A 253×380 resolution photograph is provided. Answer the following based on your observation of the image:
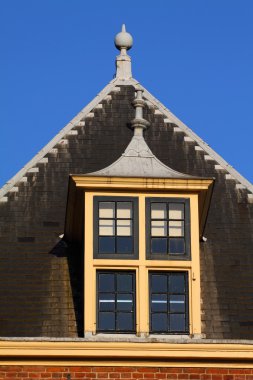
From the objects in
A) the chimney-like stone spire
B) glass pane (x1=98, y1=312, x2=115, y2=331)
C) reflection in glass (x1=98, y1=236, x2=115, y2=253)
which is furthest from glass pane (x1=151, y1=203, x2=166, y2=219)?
the chimney-like stone spire

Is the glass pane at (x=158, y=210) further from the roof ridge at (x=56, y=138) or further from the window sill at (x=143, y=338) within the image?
the roof ridge at (x=56, y=138)

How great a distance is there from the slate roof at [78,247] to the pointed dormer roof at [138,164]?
1.04 metres

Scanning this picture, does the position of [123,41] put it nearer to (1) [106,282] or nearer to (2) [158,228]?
(2) [158,228]

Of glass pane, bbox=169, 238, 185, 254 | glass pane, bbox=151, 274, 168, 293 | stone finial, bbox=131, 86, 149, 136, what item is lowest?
glass pane, bbox=151, 274, 168, 293

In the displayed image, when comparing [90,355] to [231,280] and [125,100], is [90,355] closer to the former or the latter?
[231,280]

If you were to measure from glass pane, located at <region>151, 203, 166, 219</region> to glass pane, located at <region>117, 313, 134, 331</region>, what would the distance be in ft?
5.95

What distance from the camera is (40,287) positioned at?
2509 cm

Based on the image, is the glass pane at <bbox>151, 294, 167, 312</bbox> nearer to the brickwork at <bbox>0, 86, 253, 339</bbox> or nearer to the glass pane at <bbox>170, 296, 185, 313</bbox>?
the glass pane at <bbox>170, 296, 185, 313</bbox>

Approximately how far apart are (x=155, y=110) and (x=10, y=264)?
4.86 metres

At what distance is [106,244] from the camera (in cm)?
2453

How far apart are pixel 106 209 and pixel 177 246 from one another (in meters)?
1.37

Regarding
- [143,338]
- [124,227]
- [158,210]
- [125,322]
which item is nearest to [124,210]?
[124,227]

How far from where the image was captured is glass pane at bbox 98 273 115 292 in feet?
79.6

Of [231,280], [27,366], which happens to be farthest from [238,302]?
[27,366]
